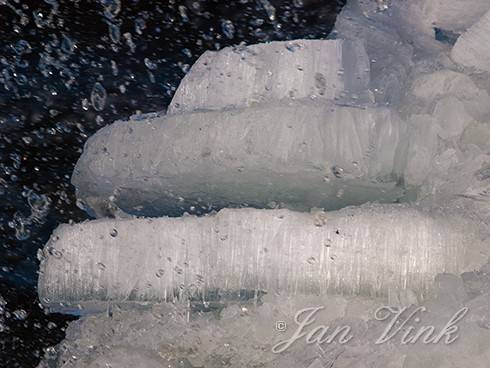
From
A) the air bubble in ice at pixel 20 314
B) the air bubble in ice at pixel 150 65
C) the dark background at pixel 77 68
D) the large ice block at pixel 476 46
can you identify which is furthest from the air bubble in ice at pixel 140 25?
the large ice block at pixel 476 46

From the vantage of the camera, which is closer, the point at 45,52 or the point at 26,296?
the point at 26,296

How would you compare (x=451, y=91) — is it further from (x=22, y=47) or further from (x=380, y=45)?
(x=22, y=47)

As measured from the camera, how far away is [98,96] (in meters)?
2.80

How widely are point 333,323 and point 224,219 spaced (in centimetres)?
15

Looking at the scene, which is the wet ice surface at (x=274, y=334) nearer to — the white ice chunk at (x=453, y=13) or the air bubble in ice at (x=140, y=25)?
the white ice chunk at (x=453, y=13)

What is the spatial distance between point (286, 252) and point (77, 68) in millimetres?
2078

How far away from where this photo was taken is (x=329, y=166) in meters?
0.82

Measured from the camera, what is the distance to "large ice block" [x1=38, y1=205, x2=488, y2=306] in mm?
767

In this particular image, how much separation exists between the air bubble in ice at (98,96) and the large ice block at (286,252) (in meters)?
1.85

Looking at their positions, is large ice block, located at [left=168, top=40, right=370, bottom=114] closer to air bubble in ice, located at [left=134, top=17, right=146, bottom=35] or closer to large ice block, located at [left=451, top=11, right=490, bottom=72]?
large ice block, located at [left=451, top=11, right=490, bottom=72]

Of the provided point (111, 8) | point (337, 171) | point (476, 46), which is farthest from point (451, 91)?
point (111, 8)

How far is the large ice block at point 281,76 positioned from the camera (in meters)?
0.92

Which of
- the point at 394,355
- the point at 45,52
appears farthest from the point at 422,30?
the point at 45,52

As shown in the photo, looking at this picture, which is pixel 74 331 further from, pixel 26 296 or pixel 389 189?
pixel 26 296
